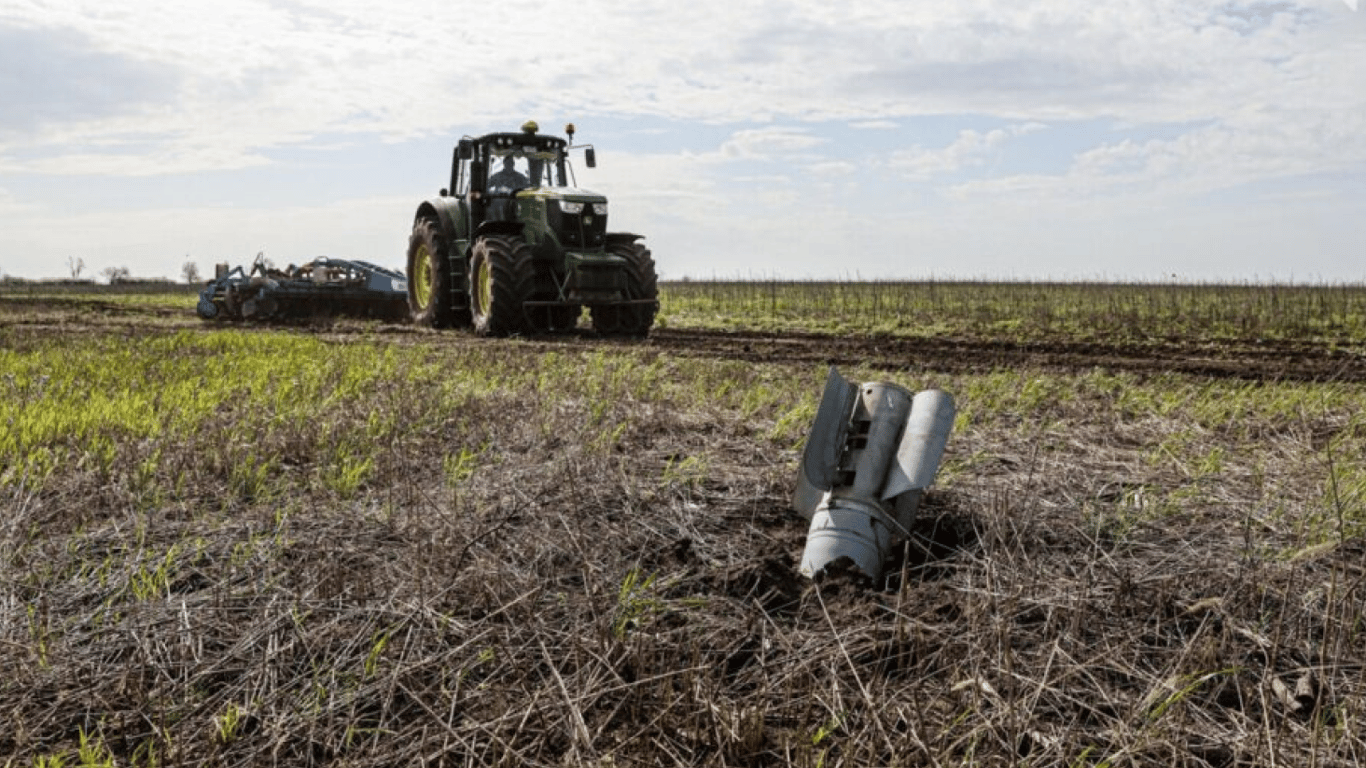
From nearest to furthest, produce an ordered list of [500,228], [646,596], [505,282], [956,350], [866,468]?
[646,596] → [866,468] → [956,350] → [505,282] → [500,228]

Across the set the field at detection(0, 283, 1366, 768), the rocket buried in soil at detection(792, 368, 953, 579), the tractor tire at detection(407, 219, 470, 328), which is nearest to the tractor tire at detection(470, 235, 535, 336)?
the tractor tire at detection(407, 219, 470, 328)

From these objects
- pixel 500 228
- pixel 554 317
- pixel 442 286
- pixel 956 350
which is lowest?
pixel 956 350

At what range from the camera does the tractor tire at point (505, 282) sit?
547 inches

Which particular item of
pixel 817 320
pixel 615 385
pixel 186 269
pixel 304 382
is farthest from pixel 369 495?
pixel 186 269

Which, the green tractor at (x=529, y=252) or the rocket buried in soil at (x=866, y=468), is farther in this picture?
the green tractor at (x=529, y=252)

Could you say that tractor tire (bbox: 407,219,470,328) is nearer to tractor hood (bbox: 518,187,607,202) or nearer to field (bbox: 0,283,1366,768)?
tractor hood (bbox: 518,187,607,202)

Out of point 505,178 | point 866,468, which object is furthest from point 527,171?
point 866,468

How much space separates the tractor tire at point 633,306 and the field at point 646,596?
8.21 meters

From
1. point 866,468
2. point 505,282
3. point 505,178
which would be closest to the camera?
point 866,468

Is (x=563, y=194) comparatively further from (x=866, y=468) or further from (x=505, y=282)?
(x=866, y=468)

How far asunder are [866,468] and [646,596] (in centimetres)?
90

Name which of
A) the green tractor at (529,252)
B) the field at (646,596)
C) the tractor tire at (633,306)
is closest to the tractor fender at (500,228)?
the green tractor at (529,252)

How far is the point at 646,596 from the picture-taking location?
336cm

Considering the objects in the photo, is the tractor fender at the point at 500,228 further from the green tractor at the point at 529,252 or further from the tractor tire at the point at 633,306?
the tractor tire at the point at 633,306
